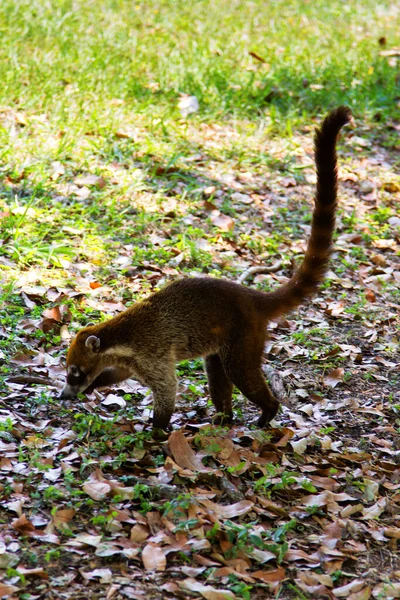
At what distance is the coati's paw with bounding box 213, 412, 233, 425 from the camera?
4.95m

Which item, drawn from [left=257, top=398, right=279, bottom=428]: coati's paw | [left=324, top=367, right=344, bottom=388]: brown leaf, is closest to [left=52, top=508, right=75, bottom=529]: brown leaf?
[left=257, top=398, right=279, bottom=428]: coati's paw

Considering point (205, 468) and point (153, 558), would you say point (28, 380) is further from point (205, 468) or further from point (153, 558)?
point (153, 558)

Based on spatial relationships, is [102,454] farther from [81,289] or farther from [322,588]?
[81,289]

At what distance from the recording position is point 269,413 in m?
4.95

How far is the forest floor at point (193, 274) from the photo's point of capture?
3688 millimetres

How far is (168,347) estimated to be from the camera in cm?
492

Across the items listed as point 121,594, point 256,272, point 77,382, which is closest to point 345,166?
point 256,272

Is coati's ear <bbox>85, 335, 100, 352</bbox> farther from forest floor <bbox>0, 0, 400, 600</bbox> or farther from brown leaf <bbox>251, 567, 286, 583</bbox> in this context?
brown leaf <bbox>251, 567, 286, 583</bbox>

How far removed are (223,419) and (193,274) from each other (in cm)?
188

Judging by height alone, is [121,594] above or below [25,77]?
below

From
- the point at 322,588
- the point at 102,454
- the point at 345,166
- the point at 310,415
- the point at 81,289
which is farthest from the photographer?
the point at 345,166

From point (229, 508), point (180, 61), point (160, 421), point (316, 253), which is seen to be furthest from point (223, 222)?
point (229, 508)

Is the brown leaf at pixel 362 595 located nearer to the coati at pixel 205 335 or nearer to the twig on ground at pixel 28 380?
the coati at pixel 205 335

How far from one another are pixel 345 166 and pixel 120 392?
446 centimetres
